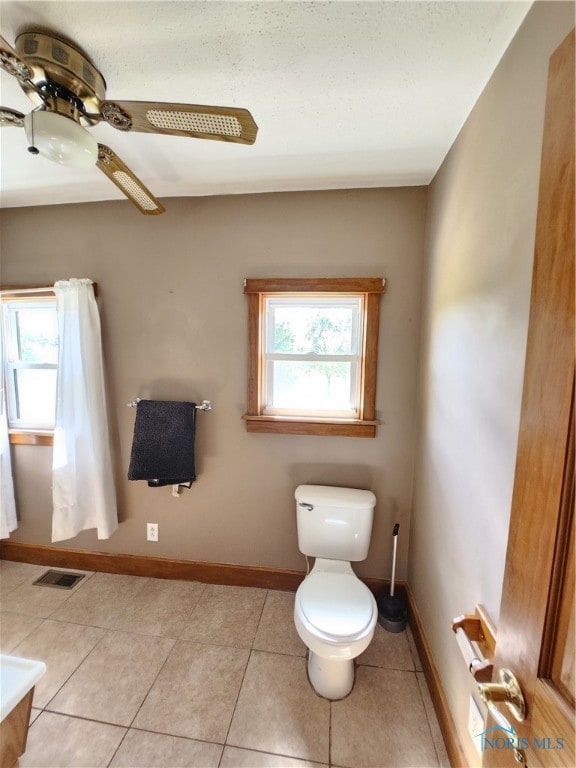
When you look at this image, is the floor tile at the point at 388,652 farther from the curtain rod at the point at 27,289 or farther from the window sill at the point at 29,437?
the curtain rod at the point at 27,289

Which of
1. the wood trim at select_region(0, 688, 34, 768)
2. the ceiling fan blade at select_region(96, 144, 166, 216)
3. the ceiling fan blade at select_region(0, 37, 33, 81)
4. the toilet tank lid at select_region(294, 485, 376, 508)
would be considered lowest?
the wood trim at select_region(0, 688, 34, 768)

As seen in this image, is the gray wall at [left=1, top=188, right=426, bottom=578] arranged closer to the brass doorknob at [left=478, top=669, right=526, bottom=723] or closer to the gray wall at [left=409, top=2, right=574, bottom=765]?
the gray wall at [left=409, top=2, right=574, bottom=765]

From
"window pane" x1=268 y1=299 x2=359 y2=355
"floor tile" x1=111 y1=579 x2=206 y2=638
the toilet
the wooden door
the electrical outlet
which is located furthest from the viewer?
the electrical outlet

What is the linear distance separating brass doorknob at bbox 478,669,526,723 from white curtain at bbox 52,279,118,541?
194cm

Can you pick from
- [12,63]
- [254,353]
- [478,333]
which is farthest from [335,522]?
[12,63]

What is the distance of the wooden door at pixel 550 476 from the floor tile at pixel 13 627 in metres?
2.10

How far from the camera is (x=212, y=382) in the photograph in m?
1.76

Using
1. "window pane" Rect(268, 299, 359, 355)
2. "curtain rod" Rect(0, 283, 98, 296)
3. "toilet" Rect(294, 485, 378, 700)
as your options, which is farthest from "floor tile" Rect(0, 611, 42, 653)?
"window pane" Rect(268, 299, 359, 355)

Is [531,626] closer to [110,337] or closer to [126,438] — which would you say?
[126,438]

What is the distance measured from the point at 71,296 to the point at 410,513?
91.0 inches

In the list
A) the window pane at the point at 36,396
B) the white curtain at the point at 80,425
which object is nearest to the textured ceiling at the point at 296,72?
the white curtain at the point at 80,425

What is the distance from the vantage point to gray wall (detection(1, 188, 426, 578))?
62.6 inches

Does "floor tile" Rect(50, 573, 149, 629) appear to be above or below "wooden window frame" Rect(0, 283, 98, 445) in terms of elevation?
below

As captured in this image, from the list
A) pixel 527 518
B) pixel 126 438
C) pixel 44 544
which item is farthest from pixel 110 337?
pixel 527 518
